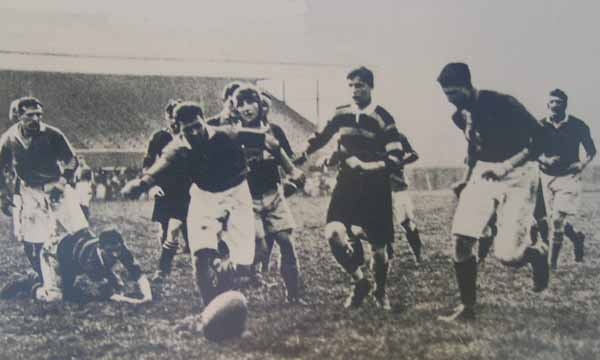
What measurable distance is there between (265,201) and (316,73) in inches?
27.7

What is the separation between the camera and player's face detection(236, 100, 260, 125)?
292 cm

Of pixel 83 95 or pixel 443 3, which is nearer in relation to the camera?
pixel 83 95

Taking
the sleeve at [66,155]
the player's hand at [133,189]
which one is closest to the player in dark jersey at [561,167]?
the player's hand at [133,189]

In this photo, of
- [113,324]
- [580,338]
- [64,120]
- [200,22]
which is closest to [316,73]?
[200,22]

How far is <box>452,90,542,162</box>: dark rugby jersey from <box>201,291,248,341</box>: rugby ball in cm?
137

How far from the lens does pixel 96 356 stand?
272cm

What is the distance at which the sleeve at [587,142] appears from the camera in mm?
3309

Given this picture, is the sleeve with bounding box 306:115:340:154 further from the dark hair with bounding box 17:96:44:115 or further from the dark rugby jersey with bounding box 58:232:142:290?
the dark hair with bounding box 17:96:44:115

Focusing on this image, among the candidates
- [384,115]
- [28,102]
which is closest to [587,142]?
[384,115]

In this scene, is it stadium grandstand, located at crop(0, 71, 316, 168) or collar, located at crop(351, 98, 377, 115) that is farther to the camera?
collar, located at crop(351, 98, 377, 115)

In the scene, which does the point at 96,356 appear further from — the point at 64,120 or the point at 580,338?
the point at 580,338

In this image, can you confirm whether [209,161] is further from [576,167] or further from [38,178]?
[576,167]

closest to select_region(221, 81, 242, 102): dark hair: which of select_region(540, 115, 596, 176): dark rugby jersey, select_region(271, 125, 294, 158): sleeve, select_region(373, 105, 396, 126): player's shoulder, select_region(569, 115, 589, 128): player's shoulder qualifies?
select_region(271, 125, 294, 158): sleeve

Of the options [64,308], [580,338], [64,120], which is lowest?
[580,338]
